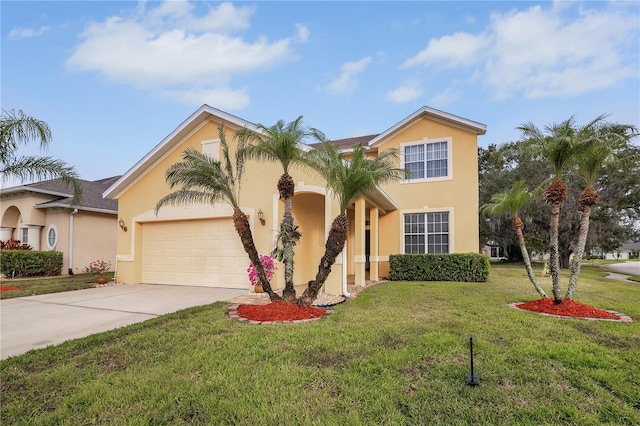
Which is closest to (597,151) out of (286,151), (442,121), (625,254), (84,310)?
(286,151)

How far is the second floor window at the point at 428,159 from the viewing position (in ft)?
50.2

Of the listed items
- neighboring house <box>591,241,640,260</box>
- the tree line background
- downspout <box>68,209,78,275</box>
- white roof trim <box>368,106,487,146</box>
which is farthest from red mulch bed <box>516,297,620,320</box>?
neighboring house <box>591,241,640,260</box>

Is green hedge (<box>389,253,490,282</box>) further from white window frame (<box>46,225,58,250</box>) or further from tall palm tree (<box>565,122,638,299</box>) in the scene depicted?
white window frame (<box>46,225,58,250</box>)

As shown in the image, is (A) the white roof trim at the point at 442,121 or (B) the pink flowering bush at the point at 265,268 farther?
(A) the white roof trim at the point at 442,121

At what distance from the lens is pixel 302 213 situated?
12125 mm

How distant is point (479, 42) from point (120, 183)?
14298 millimetres

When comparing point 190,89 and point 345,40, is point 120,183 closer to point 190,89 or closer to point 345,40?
point 190,89

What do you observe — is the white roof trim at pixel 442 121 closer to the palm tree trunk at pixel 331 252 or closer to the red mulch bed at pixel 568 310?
the red mulch bed at pixel 568 310

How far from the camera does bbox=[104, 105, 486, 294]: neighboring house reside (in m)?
11.2

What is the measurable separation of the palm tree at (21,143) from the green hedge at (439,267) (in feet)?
42.1

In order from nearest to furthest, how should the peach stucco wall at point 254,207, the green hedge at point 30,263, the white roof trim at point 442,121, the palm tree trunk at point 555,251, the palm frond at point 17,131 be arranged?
1. the palm tree trunk at point 555,251
2. the palm frond at point 17,131
3. the peach stucco wall at point 254,207
4. the white roof trim at point 442,121
5. the green hedge at point 30,263

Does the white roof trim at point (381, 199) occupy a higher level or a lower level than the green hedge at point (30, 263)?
higher

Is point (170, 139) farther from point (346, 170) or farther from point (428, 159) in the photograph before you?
point (428, 159)

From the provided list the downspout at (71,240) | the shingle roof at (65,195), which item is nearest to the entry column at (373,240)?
the shingle roof at (65,195)
